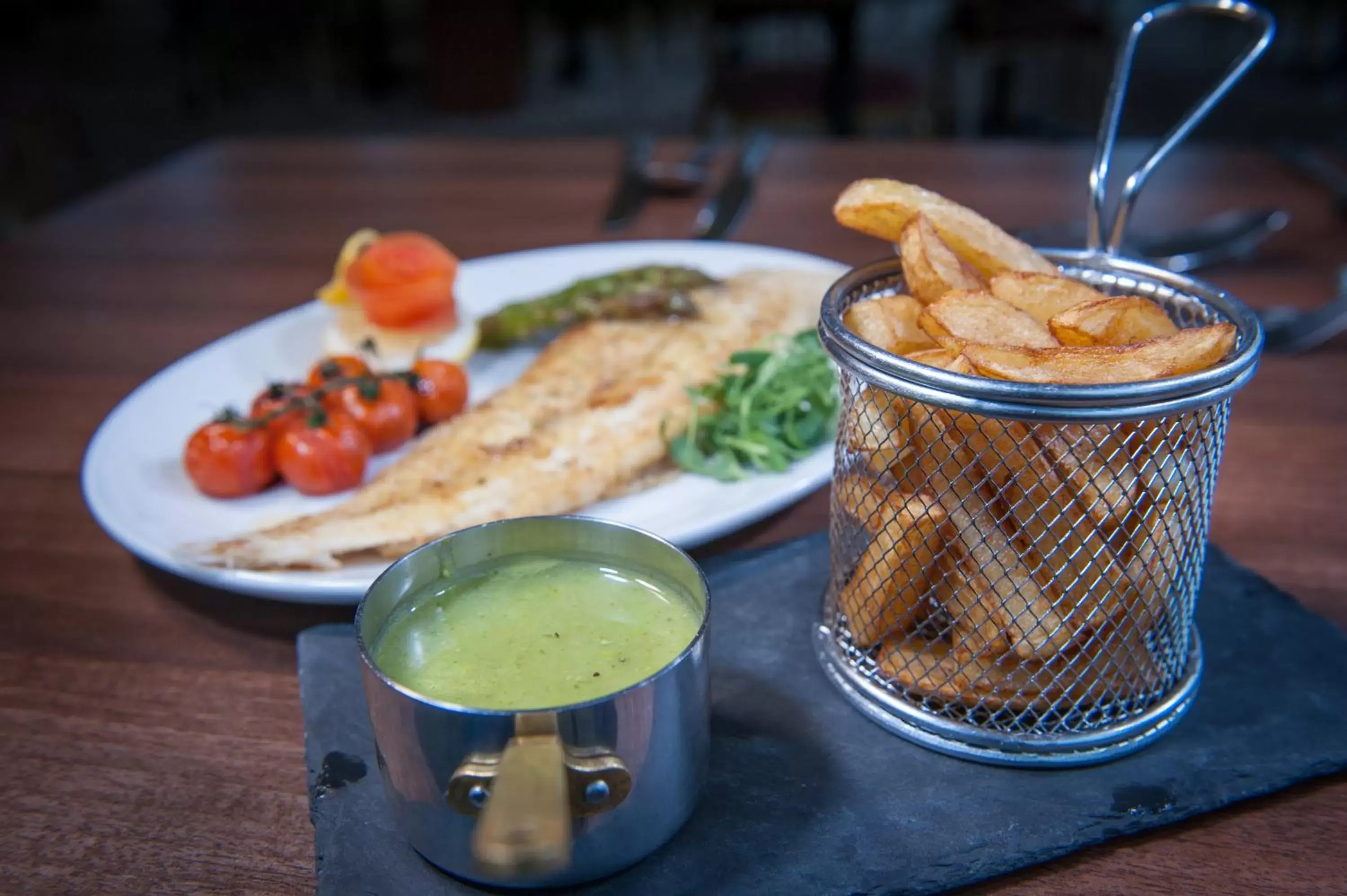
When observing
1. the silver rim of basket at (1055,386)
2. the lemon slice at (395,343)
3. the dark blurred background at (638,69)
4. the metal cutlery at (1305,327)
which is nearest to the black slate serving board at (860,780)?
the silver rim of basket at (1055,386)

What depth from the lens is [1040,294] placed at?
125cm

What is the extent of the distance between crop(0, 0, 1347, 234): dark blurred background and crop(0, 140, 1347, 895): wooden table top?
2395 mm

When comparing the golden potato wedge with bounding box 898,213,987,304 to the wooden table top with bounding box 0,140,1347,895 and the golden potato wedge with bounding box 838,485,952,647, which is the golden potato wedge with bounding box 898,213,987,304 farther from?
the wooden table top with bounding box 0,140,1347,895

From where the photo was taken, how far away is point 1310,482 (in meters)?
1.89

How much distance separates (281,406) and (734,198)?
184 centimetres

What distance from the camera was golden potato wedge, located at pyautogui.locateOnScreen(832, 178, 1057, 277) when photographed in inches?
52.3

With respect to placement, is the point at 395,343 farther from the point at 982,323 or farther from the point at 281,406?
the point at 982,323

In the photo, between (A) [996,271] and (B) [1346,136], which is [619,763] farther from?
(B) [1346,136]

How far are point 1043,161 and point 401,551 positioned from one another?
3.01m

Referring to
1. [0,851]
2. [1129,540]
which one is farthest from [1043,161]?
[0,851]

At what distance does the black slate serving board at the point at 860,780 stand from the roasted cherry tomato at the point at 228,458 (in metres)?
0.55

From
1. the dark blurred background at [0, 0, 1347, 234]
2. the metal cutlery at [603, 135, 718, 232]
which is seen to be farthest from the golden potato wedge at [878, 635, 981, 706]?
the dark blurred background at [0, 0, 1347, 234]

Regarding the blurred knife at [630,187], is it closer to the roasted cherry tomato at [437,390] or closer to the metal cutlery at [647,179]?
the metal cutlery at [647,179]

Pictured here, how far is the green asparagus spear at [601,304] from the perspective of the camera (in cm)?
258
